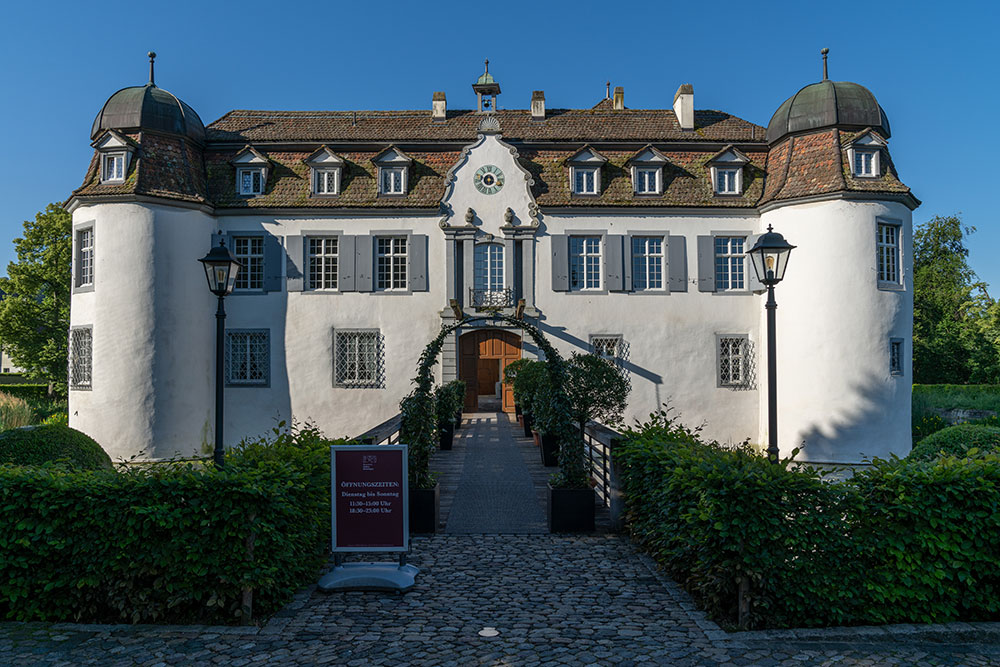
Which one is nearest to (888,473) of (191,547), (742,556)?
(742,556)

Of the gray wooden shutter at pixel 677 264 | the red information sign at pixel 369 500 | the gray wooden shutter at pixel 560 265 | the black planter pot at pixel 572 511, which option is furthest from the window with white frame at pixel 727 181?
the red information sign at pixel 369 500

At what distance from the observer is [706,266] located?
21.9 m

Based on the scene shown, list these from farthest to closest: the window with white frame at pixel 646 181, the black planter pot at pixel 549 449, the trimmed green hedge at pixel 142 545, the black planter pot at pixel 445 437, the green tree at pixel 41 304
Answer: the green tree at pixel 41 304 → the window with white frame at pixel 646 181 → the black planter pot at pixel 445 437 → the black planter pot at pixel 549 449 → the trimmed green hedge at pixel 142 545

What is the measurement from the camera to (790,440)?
2091 centimetres

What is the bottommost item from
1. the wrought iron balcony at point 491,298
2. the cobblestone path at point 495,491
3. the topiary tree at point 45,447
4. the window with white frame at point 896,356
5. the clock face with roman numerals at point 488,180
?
the cobblestone path at point 495,491

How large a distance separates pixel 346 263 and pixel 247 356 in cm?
410

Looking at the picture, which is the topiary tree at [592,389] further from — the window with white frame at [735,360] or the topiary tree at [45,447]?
the window with white frame at [735,360]

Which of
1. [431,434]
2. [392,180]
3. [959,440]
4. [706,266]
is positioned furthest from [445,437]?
[706,266]

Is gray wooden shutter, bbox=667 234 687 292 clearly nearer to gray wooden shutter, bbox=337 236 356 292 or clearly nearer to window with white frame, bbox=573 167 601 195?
window with white frame, bbox=573 167 601 195

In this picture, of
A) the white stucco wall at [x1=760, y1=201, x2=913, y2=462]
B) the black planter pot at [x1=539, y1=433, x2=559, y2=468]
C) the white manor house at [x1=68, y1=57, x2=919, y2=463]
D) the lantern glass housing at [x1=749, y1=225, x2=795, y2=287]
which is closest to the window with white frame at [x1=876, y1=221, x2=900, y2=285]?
the white manor house at [x1=68, y1=57, x2=919, y2=463]

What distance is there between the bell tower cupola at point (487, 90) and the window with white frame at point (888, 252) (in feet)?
42.0

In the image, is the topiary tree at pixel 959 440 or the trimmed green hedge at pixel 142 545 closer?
the trimmed green hedge at pixel 142 545

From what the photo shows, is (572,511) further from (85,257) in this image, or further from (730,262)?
(85,257)

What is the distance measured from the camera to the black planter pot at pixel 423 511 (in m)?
8.83
